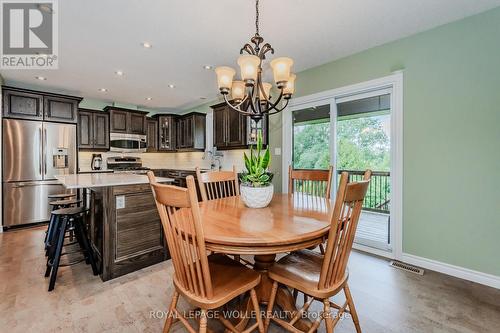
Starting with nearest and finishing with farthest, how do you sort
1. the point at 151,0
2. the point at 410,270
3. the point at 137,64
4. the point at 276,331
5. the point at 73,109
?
1. the point at 276,331
2. the point at 151,0
3. the point at 410,270
4. the point at 137,64
5. the point at 73,109

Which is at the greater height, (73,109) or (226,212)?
(73,109)

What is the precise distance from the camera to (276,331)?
1.53 meters

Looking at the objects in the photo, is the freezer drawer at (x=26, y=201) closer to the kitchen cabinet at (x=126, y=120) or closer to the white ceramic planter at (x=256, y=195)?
the kitchen cabinet at (x=126, y=120)

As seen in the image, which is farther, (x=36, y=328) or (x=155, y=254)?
(x=155, y=254)

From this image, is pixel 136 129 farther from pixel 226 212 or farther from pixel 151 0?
pixel 226 212

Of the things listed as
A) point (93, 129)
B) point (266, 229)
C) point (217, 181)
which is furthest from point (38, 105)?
point (266, 229)

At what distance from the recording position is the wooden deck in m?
3.08

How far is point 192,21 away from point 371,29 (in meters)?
1.92

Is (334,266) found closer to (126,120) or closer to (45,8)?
(45,8)

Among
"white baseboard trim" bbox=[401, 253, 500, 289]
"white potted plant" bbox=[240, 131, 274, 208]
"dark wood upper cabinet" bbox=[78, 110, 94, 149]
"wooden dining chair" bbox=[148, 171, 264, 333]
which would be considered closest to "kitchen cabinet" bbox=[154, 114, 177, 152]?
"dark wood upper cabinet" bbox=[78, 110, 94, 149]

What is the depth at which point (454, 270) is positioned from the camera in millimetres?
2287

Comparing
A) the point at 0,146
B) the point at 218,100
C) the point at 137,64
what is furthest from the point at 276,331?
the point at 0,146

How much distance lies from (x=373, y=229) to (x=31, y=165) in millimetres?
5868

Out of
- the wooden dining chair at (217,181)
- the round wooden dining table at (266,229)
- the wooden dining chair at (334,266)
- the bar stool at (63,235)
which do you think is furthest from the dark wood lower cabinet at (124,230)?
the wooden dining chair at (334,266)
